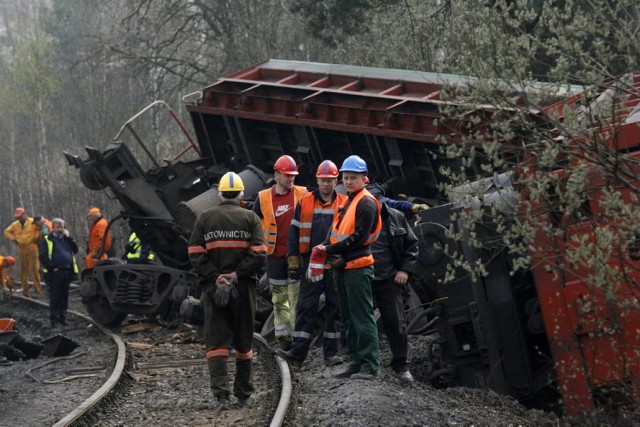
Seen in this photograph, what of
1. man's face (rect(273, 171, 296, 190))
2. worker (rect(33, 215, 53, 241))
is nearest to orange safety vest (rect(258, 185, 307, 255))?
man's face (rect(273, 171, 296, 190))

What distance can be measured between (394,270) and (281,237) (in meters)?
1.81

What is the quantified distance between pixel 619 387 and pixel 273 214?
13.4 feet

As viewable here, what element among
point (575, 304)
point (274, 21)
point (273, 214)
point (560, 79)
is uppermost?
point (274, 21)

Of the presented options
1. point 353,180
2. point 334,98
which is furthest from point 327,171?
point 334,98

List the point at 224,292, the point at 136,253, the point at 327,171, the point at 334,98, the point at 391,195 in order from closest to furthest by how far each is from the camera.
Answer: the point at 224,292
the point at 327,171
the point at 391,195
the point at 334,98
the point at 136,253

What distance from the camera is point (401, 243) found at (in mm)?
8516

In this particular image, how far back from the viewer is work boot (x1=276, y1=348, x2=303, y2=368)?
9.59 m

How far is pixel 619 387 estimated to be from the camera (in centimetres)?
685

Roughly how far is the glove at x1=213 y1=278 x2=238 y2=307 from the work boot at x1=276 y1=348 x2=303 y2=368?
1.82m

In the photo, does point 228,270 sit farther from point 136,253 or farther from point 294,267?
point 136,253

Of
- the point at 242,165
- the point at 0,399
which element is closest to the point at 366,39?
the point at 242,165

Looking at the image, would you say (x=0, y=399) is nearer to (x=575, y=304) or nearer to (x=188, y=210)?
(x=188, y=210)

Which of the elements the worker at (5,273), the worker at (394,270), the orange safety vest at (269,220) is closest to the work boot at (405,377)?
the worker at (394,270)

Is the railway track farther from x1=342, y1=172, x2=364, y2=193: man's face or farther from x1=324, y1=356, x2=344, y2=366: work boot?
x1=342, y1=172, x2=364, y2=193: man's face
